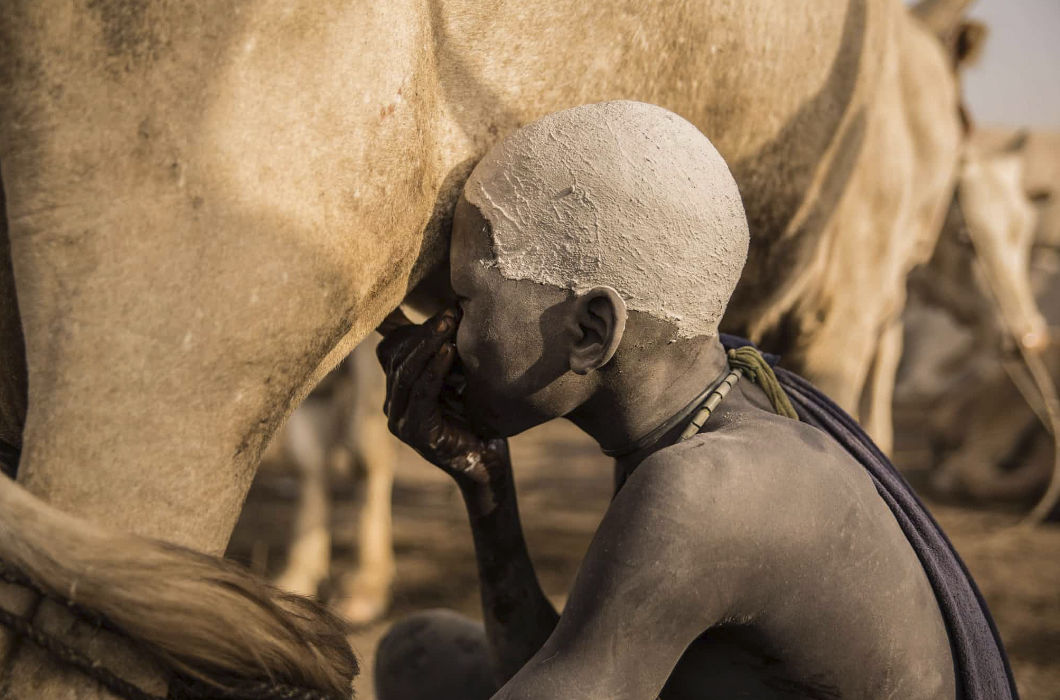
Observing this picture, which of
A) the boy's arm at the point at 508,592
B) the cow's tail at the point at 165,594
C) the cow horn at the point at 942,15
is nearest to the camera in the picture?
the cow's tail at the point at 165,594

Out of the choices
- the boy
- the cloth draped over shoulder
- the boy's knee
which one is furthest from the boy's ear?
the boy's knee

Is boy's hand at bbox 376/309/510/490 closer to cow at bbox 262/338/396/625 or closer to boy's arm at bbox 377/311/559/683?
boy's arm at bbox 377/311/559/683

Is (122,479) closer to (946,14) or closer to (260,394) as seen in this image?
(260,394)

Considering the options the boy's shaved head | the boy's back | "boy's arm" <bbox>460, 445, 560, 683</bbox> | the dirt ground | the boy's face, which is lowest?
the dirt ground

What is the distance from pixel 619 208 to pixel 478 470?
0.43 m

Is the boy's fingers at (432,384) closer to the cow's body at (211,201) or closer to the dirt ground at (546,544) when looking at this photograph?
the cow's body at (211,201)

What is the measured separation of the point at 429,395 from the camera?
48.3 inches

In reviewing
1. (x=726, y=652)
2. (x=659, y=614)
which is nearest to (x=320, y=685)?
(x=659, y=614)

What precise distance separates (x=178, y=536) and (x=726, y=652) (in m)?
0.59

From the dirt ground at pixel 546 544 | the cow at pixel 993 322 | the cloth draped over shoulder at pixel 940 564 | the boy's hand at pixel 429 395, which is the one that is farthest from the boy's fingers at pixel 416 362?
the cow at pixel 993 322

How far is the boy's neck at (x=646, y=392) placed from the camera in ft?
3.86

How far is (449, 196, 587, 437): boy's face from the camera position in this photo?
1132mm

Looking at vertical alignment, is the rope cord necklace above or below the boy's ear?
below

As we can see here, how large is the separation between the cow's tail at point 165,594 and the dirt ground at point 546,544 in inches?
80.1
